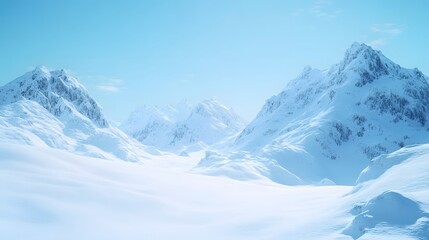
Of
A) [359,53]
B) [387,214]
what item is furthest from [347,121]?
[387,214]

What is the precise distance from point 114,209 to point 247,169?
65316 millimetres

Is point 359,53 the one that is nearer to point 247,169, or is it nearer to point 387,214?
point 247,169

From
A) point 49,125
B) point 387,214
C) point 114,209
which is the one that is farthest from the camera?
point 49,125

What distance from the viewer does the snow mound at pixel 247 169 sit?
76000 mm

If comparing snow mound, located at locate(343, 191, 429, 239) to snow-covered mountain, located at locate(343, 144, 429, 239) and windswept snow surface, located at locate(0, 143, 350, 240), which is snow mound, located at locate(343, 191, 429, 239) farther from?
windswept snow surface, located at locate(0, 143, 350, 240)

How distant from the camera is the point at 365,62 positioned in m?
167

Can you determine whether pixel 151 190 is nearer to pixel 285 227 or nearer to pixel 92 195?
pixel 92 195

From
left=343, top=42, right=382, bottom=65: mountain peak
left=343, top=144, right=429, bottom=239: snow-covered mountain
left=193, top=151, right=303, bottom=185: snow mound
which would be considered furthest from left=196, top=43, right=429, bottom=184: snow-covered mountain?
left=343, top=144, right=429, bottom=239: snow-covered mountain

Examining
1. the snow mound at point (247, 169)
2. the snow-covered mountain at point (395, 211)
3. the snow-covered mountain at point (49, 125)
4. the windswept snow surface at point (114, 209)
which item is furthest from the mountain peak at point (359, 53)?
the snow-covered mountain at point (395, 211)

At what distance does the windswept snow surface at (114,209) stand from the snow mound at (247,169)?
171 feet

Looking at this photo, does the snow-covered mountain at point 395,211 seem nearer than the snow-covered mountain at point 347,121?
Yes

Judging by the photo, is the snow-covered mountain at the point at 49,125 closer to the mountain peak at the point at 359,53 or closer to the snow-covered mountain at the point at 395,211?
the mountain peak at the point at 359,53

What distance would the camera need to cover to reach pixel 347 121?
5502 inches

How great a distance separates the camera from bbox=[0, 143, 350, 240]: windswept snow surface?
1313 centimetres
